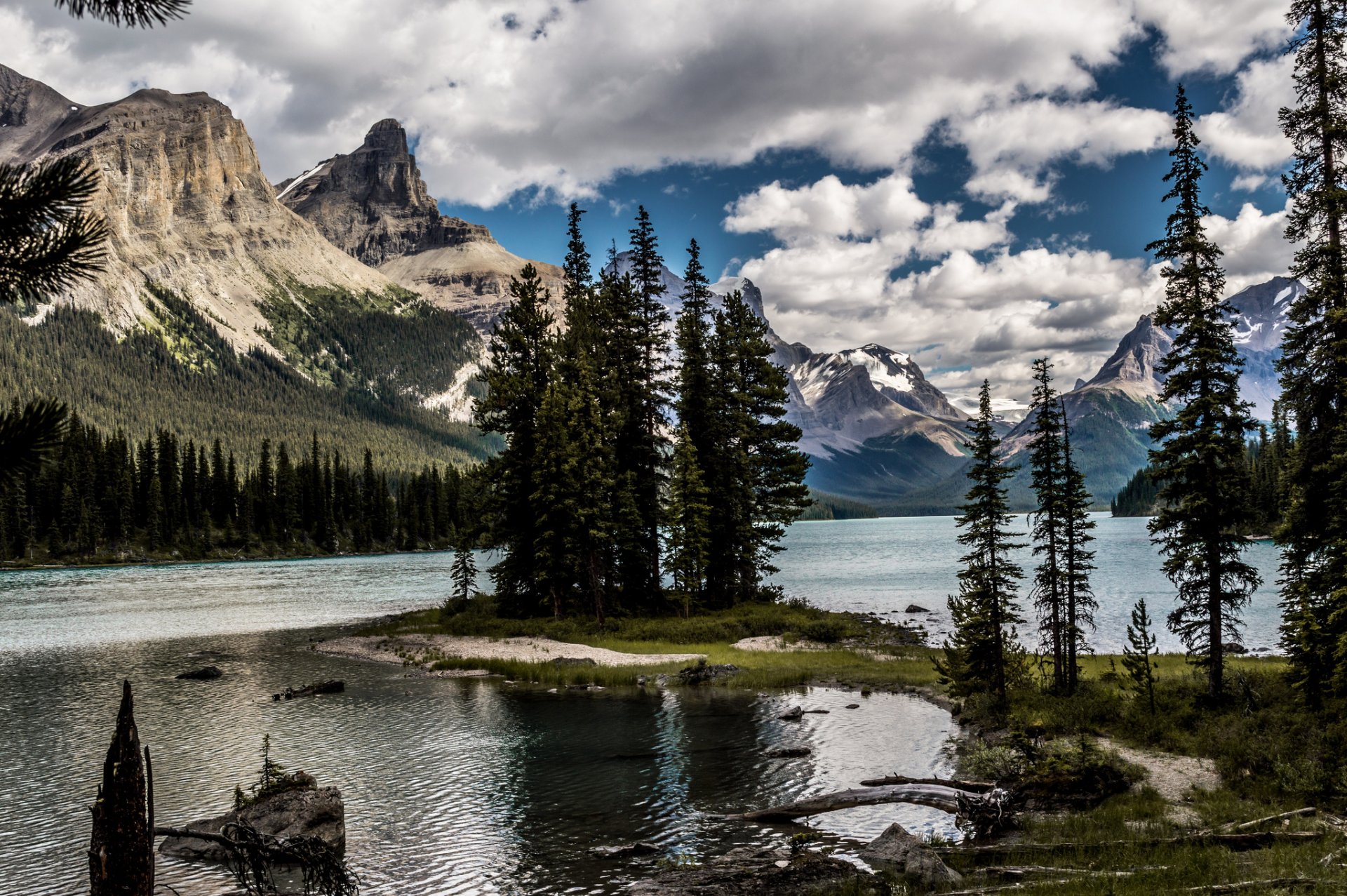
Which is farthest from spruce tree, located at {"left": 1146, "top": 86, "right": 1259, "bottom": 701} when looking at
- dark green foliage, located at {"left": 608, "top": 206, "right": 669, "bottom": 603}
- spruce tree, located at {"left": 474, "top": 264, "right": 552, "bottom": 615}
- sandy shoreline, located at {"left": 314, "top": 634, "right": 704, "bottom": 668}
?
spruce tree, located at {"left": 474, "top": 264, "right": 552, "bottom": 615}

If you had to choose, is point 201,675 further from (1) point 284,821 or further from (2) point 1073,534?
(2) point 1073,534

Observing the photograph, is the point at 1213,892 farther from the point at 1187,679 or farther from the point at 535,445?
the point at 535,445

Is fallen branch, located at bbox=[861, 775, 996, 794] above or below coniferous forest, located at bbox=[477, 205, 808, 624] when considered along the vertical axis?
below

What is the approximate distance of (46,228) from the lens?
4.98 m

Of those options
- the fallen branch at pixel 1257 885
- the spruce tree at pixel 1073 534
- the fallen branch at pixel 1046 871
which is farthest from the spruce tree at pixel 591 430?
the fallen branch at pixel 1257 885

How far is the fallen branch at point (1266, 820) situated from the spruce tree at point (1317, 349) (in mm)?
8006

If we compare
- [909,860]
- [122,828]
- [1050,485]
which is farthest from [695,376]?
[122,828]

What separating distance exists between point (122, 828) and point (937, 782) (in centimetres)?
1828

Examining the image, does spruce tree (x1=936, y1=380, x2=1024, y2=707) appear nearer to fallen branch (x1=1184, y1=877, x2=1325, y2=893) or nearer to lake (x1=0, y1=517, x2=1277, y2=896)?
lake (x1=0, y1=517, x2=1277, y2=896)

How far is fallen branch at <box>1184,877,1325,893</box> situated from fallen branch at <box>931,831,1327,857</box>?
298 cm

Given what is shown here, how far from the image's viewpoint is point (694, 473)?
54.0 metres

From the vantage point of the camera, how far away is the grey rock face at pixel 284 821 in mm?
18391

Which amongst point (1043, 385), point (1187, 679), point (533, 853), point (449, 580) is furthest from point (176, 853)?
point (449, 580)

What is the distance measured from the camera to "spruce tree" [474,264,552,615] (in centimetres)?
5459
